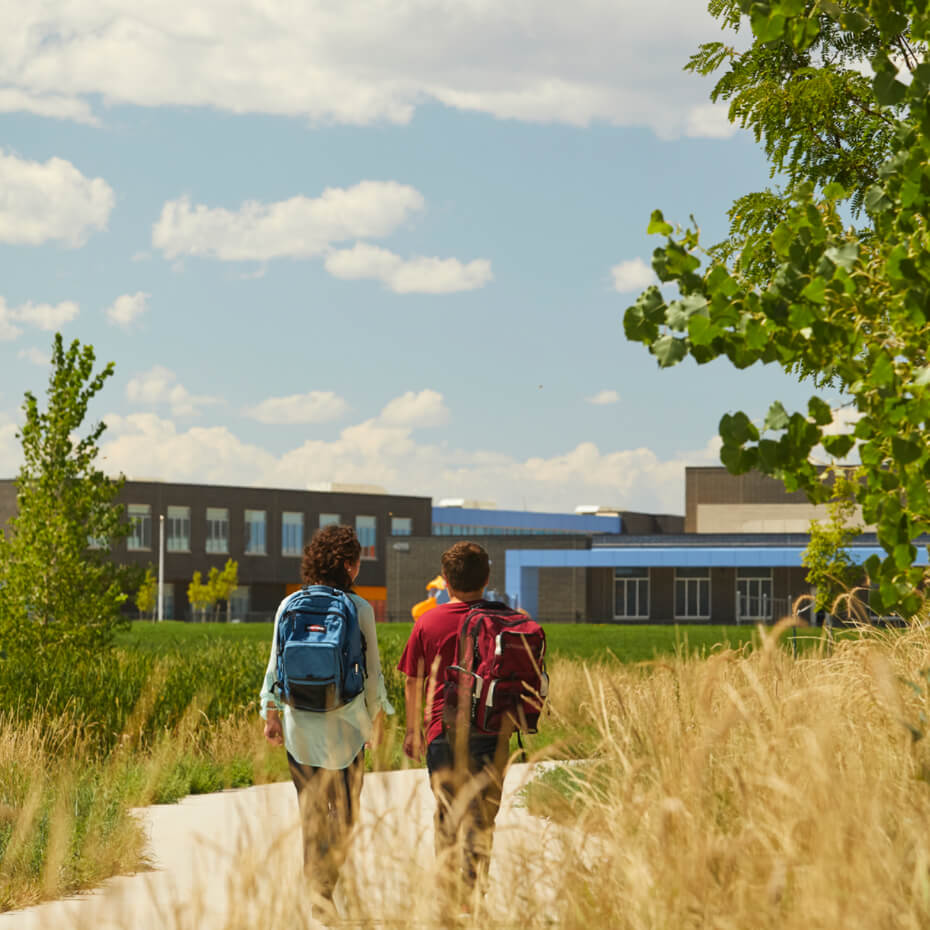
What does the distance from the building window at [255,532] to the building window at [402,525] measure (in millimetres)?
10004

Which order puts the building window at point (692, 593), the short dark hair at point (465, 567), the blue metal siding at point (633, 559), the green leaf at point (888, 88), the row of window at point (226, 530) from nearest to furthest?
the green leaf at point (888, 88) → the short dark hair at point (465, 567) → the blue metal siding at point (633, 559) → the building window at point (692, 593) → the row of window at point (226, 530)

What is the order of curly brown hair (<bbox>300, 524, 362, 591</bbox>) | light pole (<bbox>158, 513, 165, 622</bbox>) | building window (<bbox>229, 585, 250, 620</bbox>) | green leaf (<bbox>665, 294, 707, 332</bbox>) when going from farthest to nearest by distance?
building window (<bbox>229, 585, 250, 620</bbox>), light pole (<bbox>158, 513, 165, 622</bbox>), curly brown hair (<bbox>300, 524, 362, 591</bbox>), green leaf (<bbox>665, 294, 707, 332</bbox>)

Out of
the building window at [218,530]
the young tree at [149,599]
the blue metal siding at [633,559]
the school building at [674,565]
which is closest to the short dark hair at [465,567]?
the school building at [674,565]

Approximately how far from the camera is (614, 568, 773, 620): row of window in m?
65.4

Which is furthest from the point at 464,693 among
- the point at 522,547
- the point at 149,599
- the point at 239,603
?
the point at 239,603

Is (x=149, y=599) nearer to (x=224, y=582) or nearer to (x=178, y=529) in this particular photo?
Answer: (x=224, y=582)

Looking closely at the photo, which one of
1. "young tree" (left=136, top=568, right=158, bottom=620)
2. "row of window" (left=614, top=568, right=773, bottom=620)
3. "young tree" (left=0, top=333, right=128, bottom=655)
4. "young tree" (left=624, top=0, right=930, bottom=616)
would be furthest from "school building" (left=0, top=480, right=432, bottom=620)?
"young tree" (left=624, top=0, right=930, bottom=616)

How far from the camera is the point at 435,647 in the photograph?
19.1 ft

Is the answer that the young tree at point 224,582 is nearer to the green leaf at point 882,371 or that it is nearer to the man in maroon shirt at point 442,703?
the man in maroon shirt at point 442,703

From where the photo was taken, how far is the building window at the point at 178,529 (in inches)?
3339

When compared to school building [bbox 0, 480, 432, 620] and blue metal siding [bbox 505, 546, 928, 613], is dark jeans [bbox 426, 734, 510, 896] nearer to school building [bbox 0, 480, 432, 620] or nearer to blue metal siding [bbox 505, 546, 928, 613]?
blue metal siding [bbox 505, 546, 928, 613]

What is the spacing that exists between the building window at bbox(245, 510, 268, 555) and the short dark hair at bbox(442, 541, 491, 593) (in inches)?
3255

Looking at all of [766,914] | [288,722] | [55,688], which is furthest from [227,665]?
[766,914]

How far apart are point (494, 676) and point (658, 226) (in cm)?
203
